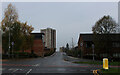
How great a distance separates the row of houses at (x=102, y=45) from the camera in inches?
1483

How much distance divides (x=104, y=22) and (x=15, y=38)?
24.5m

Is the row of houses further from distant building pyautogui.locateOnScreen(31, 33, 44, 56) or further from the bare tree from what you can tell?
distant building pyautogui.locateOnScreen(31, 33, 44, 56)

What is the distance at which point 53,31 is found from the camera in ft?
408

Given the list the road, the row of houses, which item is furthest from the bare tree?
the road

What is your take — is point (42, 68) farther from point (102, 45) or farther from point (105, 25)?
point (105, 25)

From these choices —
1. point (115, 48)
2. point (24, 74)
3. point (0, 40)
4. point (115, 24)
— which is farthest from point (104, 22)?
point (24, 74)

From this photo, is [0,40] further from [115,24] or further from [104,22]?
[115,24]

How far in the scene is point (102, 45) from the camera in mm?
37438

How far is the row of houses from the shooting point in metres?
37.7

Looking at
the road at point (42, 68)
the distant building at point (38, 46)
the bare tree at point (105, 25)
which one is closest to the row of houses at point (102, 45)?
the bare tree at point (105, 25)

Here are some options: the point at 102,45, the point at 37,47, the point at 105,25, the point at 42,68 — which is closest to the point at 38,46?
the point at 37,47

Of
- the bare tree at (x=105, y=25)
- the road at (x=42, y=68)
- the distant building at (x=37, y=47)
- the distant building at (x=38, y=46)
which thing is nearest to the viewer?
the road at (x=42, y=68)

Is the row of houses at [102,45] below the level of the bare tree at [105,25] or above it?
below

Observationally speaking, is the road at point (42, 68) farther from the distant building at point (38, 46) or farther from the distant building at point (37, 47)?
the distant building at point (38, 46)
